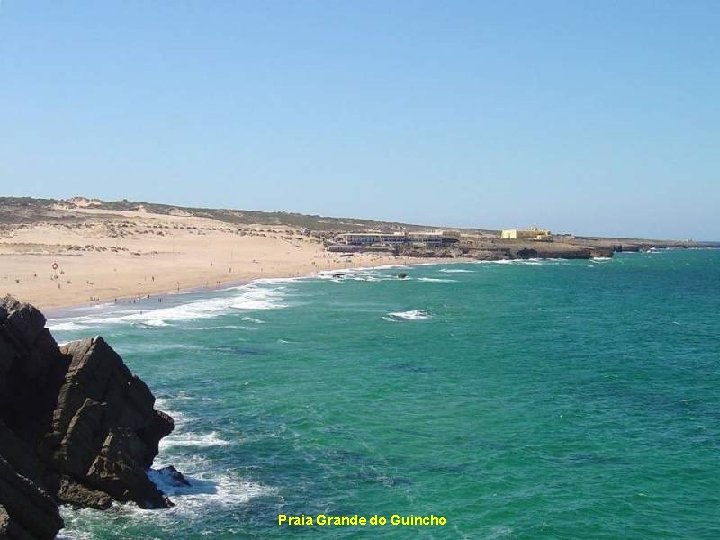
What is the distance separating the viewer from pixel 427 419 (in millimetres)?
32844

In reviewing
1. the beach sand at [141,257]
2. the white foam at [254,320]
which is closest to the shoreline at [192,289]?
the beach sand at [141,257]

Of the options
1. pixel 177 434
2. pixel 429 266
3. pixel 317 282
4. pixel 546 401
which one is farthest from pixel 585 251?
pixel 177 434

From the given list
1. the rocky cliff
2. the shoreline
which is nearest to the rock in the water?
the rocky cliff

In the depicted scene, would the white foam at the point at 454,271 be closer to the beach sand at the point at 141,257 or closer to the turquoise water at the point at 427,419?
the beach sand at the point at 141,257

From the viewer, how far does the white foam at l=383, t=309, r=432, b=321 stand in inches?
2618

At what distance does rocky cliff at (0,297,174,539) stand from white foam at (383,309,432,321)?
44.3m

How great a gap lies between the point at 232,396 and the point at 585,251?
166m

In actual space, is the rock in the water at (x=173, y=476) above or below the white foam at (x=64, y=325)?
below

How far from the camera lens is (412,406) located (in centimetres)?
3512

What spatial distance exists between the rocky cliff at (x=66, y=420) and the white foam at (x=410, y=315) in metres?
44.3

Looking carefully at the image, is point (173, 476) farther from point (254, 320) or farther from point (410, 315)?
point (410, 315)

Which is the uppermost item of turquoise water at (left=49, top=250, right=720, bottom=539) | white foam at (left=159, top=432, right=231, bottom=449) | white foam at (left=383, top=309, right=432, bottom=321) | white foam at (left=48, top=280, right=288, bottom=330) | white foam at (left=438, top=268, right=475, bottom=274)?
white foam at (left=438, top=268, right=475, bottom=274)

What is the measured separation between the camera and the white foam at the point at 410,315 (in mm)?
66500

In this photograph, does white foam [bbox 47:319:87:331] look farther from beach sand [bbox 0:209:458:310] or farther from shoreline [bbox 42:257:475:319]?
beach sand [bbox 0:209:458:310]
